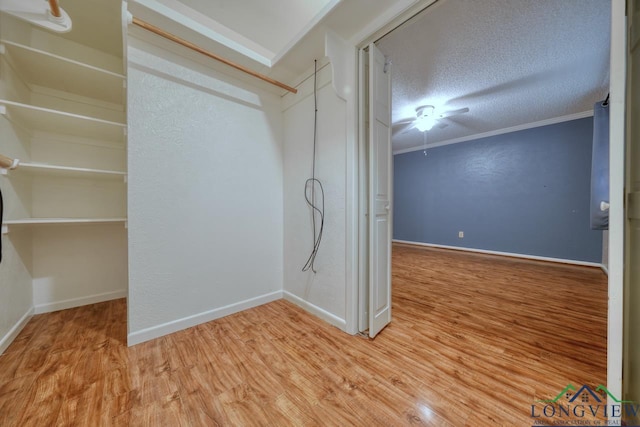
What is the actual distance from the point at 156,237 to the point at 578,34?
156 inches

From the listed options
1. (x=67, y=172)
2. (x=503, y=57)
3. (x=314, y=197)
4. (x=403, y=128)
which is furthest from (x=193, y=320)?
(x=403, y=128)

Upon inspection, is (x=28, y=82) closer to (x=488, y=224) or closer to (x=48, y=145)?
(x=48, y=145)

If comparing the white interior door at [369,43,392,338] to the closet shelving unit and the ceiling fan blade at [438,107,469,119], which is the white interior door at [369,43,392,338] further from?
the ceiling fan blade at [438,107,469,119]

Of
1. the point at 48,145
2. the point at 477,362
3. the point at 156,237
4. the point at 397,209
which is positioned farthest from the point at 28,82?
the point at 397,209

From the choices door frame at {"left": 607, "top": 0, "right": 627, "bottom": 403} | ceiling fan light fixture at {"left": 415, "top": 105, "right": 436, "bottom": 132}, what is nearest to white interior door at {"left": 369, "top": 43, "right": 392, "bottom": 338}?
door frame at {"left": 607, "top": 0, "right": 627, "bottom": 403}

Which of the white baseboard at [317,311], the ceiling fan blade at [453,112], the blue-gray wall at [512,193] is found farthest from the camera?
the blue-gray wall at [512,193]

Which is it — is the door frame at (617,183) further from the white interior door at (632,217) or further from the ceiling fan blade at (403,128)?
the ceiling fan blade at (403,128)

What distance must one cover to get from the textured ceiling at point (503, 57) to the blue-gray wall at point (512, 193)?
0.60m

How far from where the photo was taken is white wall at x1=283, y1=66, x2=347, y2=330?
6.00 feet

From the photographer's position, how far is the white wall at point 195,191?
161 cm

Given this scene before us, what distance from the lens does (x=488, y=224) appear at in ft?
15.0

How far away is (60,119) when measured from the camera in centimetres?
171

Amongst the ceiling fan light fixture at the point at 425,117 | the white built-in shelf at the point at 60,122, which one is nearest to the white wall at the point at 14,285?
the white built-in shelf at the point at 60,122

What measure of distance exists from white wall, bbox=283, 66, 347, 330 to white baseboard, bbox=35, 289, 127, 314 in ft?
5.74
